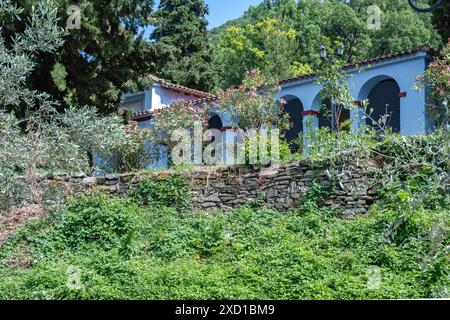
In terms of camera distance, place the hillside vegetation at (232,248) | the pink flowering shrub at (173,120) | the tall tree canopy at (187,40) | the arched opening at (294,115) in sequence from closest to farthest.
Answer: the hillside vegetation at (232,248) → the pink flowering shrub at (173,120) → the arched opening at (294,115) → the tall tree canopy at (187,40)

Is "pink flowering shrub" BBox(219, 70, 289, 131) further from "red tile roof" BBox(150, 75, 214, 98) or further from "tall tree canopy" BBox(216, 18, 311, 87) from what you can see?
"tall tree canopy" BBox(216, 18, 311, 87)

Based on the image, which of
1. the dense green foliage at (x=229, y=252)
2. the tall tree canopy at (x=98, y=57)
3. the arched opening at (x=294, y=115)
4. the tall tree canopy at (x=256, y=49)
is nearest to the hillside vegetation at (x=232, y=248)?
the dense green foliage at (x=229, y=252)

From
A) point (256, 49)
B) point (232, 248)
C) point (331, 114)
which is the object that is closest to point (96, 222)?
point (232, 248)

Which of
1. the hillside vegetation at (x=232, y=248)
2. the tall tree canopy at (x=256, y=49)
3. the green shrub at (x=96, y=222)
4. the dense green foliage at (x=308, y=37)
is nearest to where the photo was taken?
the hillside vegetation at (x=232, y=248)

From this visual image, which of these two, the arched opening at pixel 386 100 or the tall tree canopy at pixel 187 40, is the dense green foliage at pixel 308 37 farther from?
the arched opening at pixel 386 100

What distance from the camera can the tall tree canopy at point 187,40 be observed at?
2820cm

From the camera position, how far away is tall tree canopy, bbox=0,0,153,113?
48.9 ft

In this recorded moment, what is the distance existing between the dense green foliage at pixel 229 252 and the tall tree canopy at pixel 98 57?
4.27m

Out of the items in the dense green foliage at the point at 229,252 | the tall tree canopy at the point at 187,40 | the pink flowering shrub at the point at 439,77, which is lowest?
the dense green foliage at the point at 229,252

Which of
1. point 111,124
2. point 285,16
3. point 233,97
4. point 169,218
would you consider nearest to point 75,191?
point 169,218

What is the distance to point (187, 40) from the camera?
29.3 meters

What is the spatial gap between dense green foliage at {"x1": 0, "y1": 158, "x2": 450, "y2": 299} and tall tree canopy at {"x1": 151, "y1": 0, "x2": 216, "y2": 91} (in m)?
16.4

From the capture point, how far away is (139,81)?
57.3ft

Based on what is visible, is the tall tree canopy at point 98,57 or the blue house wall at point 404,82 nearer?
the tall tree canopy at point 98,57
